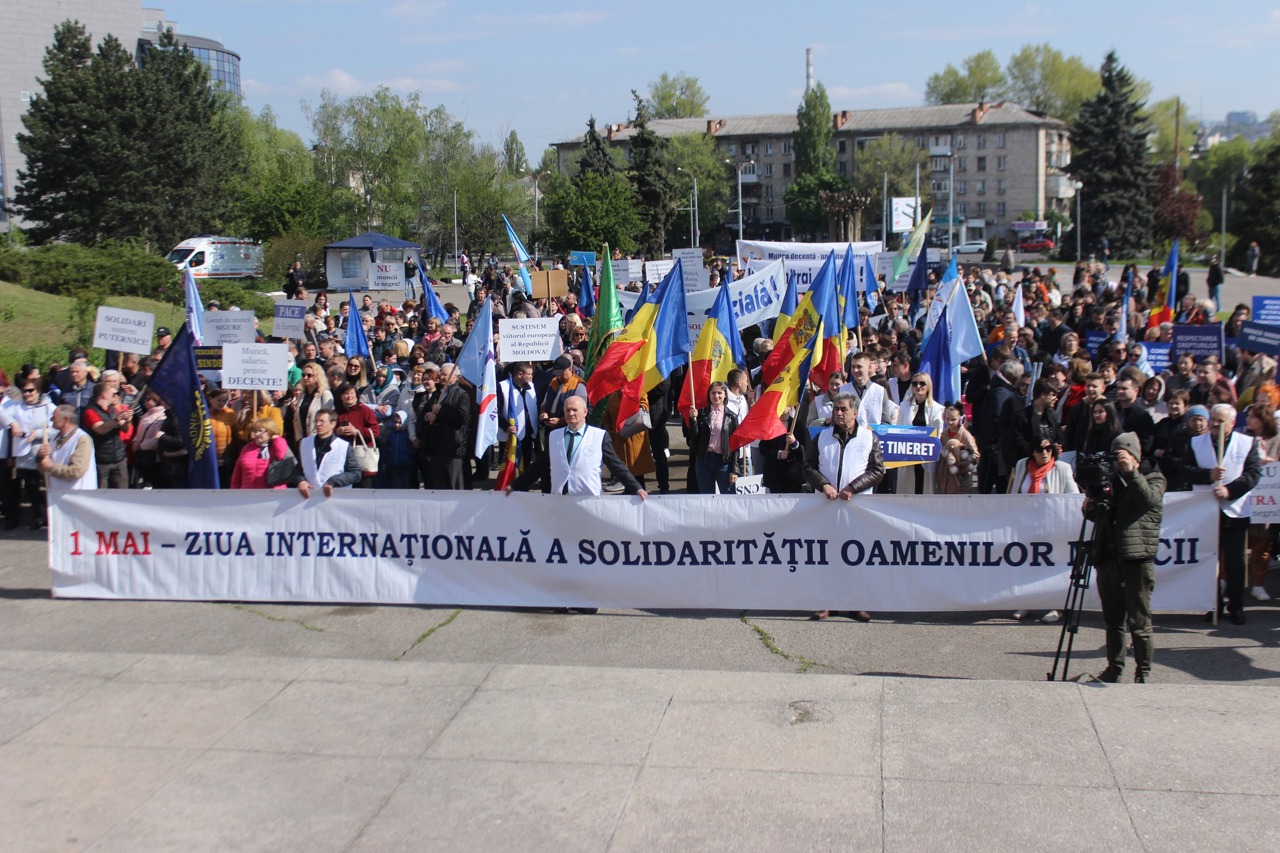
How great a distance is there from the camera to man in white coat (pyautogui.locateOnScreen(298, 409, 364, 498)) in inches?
370

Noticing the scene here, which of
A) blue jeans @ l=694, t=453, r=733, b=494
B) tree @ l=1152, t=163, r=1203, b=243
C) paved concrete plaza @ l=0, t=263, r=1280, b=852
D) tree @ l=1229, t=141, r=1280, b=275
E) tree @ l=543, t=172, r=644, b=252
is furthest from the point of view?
tree @ l=1152, t=163, r=1203, b=243

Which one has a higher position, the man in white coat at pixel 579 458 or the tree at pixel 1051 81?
the tree at pixel 1051 81

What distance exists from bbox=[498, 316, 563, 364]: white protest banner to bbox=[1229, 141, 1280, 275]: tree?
5202 centimetres

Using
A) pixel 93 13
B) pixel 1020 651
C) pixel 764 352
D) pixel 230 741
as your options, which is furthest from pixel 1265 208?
pixel 93 13

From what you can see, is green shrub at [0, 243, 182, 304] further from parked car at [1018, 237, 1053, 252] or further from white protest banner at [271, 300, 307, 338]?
parked car at [1018, 237, 1053, 252]

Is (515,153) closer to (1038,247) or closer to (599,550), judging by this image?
(1038,247)

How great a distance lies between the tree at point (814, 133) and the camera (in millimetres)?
107125

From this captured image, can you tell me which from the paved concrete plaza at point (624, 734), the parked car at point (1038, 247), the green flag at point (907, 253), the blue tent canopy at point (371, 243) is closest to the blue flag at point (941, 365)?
the paved concrete plaza at point (624, 734)

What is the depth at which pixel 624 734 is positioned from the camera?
6.67 meters

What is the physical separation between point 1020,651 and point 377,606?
4726 mm

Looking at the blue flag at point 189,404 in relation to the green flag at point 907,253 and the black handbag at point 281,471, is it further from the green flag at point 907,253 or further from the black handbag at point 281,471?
the green flag at point 907,253

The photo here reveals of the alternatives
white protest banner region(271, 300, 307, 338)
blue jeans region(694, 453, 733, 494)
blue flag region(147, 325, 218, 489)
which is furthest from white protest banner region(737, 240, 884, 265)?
blue flag region(147, 325, 218, 489)

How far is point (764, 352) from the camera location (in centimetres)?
1327

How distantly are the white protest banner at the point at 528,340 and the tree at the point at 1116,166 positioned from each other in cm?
5991
